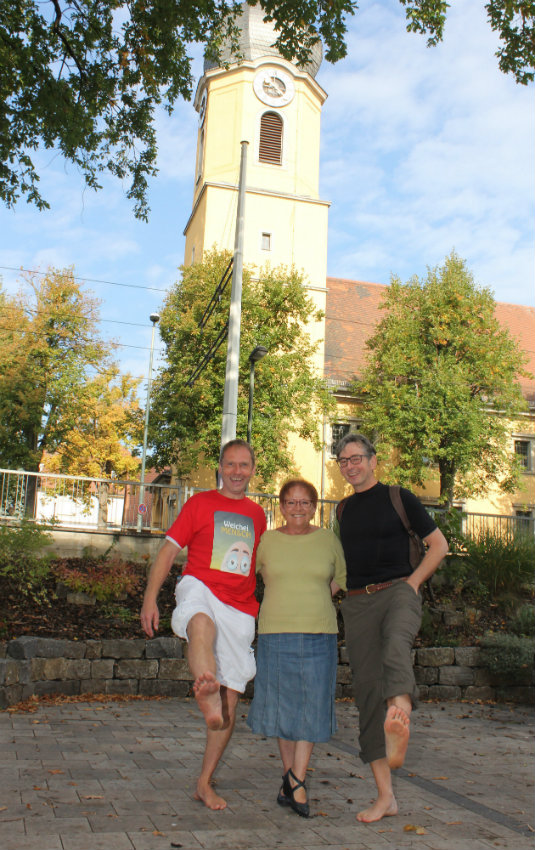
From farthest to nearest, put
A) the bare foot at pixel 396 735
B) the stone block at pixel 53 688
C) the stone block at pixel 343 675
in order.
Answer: the stone block at pixel 343 675 → the stone block at pixel 53 688 → the bare foot at pixel 396 735

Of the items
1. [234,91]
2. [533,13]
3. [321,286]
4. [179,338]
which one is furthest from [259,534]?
[234,91]

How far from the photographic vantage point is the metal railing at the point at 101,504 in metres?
13.5

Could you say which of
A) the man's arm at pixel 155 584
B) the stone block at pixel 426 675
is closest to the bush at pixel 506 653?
the stone block at pixel 426 675

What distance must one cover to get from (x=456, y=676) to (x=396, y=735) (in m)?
6.76

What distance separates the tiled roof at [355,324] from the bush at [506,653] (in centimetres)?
2518

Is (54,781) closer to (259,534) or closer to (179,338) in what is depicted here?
(259,534)

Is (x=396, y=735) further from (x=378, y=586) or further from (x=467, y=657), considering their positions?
(x=467, y=657)

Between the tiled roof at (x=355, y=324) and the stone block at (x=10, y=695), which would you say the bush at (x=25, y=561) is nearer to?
the stone block at (x=10, y=695)

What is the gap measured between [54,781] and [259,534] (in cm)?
210

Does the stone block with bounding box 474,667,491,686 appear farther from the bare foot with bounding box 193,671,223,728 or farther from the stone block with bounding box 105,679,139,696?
Result: the bare foot with bounding box 193,671,223,728

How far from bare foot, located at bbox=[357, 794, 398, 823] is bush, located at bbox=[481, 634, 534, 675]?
584 centimetres

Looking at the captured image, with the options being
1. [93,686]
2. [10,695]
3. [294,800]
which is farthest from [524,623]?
[294,800]

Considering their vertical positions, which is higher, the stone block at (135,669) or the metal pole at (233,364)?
the metal pole at (233,364)

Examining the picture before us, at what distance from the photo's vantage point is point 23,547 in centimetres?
1013
